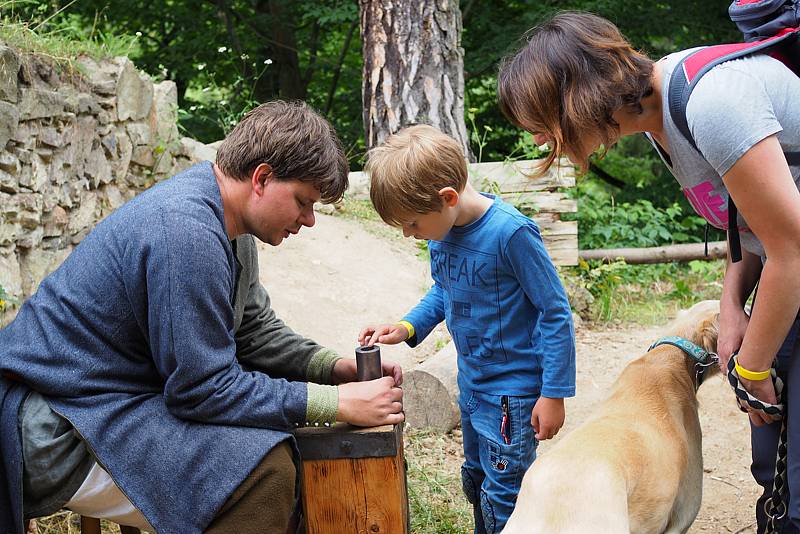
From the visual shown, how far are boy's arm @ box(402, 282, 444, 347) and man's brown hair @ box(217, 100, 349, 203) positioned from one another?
33.5 inches

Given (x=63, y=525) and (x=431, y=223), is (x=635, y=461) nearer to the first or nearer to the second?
(x=431, y=223)

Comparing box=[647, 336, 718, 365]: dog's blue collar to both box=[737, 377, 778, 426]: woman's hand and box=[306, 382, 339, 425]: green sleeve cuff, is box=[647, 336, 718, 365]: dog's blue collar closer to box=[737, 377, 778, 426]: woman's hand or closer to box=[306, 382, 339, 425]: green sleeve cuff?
box=[737, 377, 778, 426]: woman's hand

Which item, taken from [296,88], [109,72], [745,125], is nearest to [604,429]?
[745,125]

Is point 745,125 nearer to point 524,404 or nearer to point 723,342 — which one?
point 723,342

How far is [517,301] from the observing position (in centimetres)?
284

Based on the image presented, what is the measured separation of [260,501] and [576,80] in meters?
1.41

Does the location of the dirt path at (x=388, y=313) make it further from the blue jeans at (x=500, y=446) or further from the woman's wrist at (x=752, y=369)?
the woman's wrist at (x=752, y=369)

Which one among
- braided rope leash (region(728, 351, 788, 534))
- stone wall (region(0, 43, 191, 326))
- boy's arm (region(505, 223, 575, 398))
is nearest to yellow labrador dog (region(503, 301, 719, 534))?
boy's arm (region(505, 223, 575, 398))

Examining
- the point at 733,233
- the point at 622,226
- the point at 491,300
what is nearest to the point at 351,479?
the point at 491,300

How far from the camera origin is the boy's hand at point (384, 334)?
3100 millimetres

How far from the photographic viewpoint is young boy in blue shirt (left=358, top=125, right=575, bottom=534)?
2.74 meters

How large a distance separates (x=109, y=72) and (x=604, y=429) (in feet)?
14.8

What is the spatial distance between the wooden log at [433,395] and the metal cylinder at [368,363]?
178 cm

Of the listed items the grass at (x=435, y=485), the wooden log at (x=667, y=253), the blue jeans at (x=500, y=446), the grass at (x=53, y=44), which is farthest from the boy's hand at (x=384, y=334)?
the wooden log at (x=667, y=253)
